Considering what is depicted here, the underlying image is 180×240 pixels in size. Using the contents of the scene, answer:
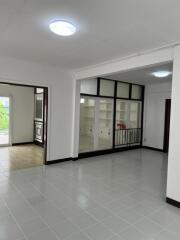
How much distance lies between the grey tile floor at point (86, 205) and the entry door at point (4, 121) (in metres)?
3.39

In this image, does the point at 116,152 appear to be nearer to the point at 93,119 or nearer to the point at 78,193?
the point at 93,119

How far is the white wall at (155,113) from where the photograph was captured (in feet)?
23.6

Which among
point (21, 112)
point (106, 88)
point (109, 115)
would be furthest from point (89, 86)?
point (21, 112)

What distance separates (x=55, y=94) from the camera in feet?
16.7

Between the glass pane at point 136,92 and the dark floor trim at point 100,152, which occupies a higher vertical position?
the glass pane at point 136,92

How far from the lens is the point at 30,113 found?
7.94 m

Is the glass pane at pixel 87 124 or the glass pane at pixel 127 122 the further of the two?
the glass pane at pixel 127 122

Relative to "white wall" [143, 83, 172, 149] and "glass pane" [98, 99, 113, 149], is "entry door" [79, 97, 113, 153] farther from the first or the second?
"white wall" [143, 83, 172, 149]

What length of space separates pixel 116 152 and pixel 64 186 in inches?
137

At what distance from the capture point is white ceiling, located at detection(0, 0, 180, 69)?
2035 mm

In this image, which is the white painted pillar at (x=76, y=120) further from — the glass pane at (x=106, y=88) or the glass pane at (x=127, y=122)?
the glass pane at (x=127, y=122)

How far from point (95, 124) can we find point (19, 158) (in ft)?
8.62

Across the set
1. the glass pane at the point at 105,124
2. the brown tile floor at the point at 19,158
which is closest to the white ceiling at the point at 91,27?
the glass pane at the point at 105,124

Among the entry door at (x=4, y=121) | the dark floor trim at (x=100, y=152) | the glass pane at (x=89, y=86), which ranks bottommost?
the dark floor trim at (x=100, y=152)
